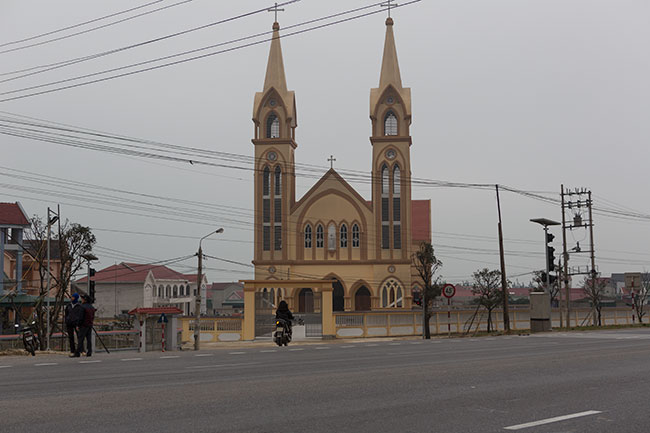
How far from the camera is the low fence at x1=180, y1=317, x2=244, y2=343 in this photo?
37.1 m

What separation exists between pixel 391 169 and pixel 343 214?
6740 millimetres

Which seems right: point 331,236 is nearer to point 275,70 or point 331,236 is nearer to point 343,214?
point 343,214

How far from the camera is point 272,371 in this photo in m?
13.2

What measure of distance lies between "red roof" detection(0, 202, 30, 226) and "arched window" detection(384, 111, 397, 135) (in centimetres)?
3882

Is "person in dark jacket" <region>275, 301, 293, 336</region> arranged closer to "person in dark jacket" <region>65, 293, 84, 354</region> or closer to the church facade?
"person in dark jacket" <region>65, 293, 84, 354</region>

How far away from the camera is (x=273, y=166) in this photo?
245ft

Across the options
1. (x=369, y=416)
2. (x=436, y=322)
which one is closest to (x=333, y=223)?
(x=436, y=322)

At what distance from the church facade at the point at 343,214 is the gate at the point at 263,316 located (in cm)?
3220

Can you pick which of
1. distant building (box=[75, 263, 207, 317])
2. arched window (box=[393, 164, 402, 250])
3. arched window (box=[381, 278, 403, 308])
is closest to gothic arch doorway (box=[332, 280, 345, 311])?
arched window (box=[381, 278, 403, 308])

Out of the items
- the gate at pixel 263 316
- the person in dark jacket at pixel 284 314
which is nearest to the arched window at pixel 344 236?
the gate at pixel 263 316

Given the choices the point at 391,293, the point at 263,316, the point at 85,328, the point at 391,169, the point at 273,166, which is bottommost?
the point at 263,316

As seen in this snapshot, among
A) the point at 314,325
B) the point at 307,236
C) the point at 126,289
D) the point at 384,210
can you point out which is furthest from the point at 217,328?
the point at 126,289

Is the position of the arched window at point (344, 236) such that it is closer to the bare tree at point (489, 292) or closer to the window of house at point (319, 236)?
the window of house at point (319, 236)

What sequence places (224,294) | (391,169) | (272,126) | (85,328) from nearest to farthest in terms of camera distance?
(85,328) → (391,169) → (272,126) → (224,294)
